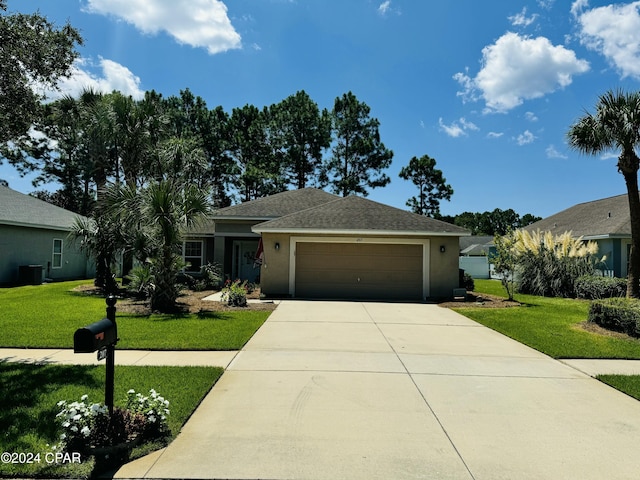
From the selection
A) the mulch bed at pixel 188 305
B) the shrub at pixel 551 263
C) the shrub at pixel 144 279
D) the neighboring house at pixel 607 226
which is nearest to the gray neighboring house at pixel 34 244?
the mulch bed at pixel 188 305

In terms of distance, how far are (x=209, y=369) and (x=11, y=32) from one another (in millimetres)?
6509

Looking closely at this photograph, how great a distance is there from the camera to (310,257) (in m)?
15.4

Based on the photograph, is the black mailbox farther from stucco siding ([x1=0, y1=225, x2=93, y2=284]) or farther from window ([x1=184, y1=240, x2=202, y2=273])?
window ([x1=184, y1=240, x2=202, y2=273])

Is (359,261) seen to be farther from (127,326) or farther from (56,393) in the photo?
(56,393)

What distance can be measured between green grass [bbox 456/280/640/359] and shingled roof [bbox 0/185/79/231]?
18810 mm

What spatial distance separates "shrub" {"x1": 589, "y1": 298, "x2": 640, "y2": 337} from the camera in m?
8.80

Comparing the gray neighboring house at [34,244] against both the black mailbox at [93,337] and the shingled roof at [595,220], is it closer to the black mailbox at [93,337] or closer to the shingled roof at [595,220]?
the black mailbox at [93,337]

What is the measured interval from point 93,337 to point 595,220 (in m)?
24.1

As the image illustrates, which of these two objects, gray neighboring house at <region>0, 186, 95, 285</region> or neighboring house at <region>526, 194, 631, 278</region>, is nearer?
gray neighboring house at <region>0, 186, 95, 285</region>

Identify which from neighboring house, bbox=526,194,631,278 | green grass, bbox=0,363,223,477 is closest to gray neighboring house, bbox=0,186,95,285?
green grass, bbox=0,363,223,477

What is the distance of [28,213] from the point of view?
18.9m

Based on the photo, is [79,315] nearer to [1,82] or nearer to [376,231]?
[1,82]

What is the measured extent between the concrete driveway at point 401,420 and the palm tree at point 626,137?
775cm

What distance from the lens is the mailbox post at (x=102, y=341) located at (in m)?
3.05
